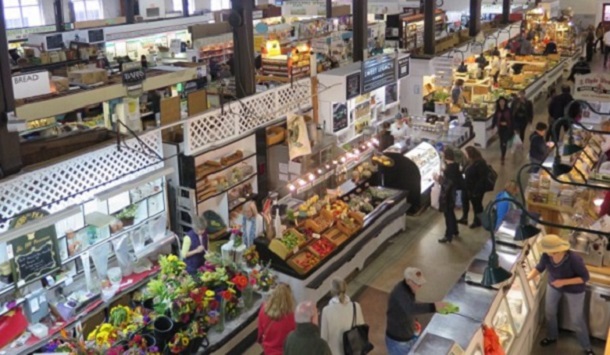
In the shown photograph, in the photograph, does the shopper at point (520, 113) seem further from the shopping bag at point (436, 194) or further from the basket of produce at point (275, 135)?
the basket of produce at point (275, 135)

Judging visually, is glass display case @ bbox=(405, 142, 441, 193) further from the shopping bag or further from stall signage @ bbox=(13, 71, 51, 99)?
Result: stall signage @ bbox=(13, 71, 51, 99)

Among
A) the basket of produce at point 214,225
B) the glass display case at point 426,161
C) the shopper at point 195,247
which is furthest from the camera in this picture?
the glass display case at point 426,161

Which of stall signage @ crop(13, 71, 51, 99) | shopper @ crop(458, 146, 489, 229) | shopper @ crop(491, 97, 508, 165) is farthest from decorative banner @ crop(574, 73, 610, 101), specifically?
stall signage @ crop(13, 71, 51, 99)

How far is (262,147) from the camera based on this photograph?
10.1 metres

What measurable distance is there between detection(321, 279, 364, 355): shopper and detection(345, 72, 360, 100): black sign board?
504cm

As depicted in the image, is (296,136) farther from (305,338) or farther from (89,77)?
(305,338)

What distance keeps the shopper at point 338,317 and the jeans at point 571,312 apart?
8.04 feet

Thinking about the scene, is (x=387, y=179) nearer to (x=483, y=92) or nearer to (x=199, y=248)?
(x=199, y=248)

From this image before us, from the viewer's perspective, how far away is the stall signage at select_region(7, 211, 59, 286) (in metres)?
6.76

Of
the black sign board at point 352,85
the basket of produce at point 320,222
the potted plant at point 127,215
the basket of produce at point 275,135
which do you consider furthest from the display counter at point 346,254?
the basket of produce at point 275,135

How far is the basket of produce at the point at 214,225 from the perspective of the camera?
9.12 metres

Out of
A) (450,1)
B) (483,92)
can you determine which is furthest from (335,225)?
(450,1)

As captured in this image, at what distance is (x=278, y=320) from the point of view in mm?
6016

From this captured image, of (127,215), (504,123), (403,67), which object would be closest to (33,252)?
(127,215)
